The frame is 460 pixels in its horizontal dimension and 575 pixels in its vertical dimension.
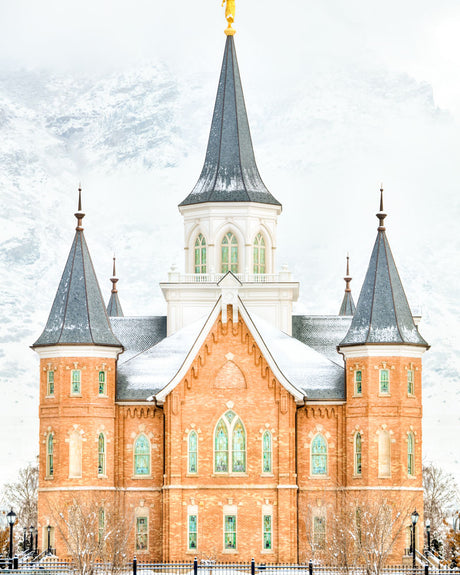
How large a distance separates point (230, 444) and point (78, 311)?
10602 millimetres

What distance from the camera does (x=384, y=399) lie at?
74938 mm

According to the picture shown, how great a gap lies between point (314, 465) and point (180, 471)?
7.18 metres

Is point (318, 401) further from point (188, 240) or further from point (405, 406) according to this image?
point (188, 240)

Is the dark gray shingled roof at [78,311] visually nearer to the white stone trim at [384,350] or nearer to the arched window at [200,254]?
the arched window at [200,254]

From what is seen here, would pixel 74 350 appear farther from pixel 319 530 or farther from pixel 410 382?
pixel 410 382

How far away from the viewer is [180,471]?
74.4 metres

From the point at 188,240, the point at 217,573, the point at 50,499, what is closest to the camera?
the point at 217,573

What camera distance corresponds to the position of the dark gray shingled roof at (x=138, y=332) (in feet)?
276

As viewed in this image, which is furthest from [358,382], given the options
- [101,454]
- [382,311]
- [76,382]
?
[76,382]

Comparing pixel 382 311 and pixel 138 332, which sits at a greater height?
pixel 382 311

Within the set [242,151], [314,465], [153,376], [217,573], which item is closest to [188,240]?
[242,151]

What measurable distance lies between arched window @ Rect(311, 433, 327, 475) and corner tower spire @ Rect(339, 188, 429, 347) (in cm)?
519

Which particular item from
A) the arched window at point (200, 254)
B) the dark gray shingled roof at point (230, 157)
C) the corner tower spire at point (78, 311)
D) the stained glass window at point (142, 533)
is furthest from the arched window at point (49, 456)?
the dark gray shingled roof at point (230, 157)

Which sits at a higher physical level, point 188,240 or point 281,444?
point 188,240
